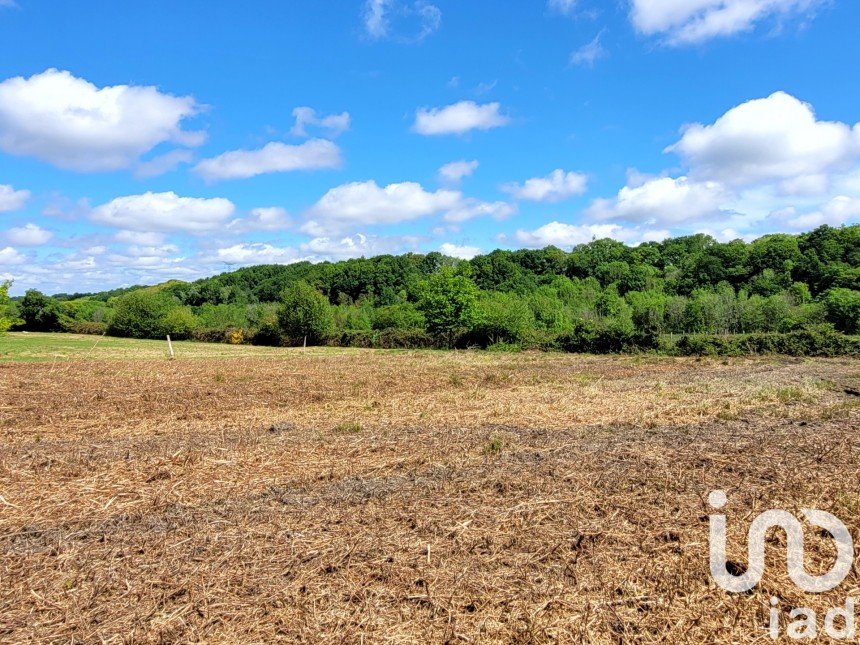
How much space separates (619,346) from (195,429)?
3501cm

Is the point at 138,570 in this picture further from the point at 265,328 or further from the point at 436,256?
the point at 436,256

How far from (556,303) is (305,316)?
4127cm

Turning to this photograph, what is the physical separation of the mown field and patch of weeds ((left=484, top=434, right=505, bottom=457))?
0.08m

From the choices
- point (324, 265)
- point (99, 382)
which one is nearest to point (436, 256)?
point (324, 265)

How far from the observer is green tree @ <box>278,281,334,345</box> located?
197 feet

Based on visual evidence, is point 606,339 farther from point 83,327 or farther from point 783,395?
point 83,327

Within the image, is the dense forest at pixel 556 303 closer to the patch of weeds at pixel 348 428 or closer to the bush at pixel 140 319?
the bush at pixel 140 319

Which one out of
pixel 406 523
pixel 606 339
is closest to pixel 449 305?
pixel 606 339

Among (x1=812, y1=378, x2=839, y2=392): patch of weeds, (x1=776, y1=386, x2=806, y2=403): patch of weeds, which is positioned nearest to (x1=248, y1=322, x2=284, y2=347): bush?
(x1=812, y1=378, x2=839, y2=392): patch of weeds

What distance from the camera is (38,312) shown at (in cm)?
8062

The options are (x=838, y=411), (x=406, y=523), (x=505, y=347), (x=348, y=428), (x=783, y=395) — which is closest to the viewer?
(x=406, y=523)

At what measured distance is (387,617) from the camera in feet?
12.1

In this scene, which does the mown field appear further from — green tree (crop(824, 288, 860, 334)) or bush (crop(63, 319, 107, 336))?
bush (crop(63, 319, 107, 336))

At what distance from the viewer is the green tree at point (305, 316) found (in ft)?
197
